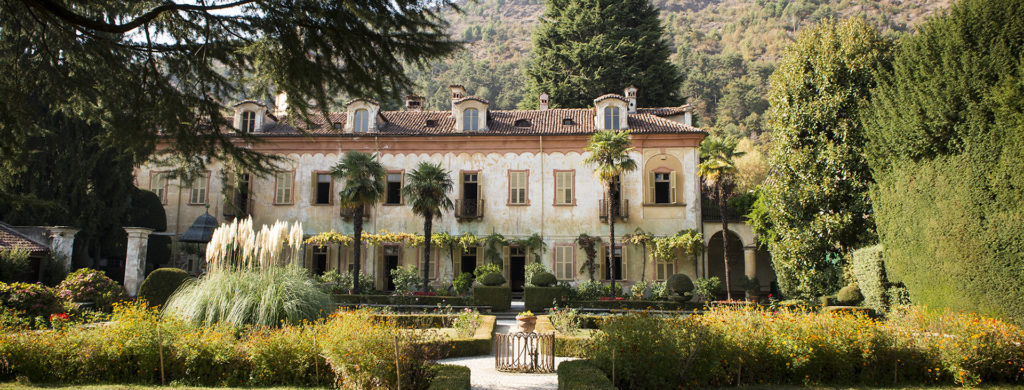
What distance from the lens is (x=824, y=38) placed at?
20.6 metres

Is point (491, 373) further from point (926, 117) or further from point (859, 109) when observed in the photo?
point (859, 109)

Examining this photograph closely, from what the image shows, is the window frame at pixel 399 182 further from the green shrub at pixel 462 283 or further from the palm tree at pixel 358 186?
the green shrub at pixel 462 283

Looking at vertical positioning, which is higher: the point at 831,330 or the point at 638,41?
the point at 638,41

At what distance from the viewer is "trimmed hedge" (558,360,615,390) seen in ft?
23.1

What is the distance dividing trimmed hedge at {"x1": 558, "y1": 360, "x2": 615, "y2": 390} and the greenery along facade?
1785 cm

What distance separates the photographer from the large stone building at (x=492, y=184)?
86.1ft

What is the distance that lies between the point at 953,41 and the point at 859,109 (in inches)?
170

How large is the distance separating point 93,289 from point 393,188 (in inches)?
541

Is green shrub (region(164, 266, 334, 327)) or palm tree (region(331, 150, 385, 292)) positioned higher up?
palm tree (region(331, 150, 385, 292))

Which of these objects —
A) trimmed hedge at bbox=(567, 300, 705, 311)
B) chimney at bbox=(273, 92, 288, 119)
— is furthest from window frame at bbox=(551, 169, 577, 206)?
chimney at bbox=(273, 92, 288, 119)

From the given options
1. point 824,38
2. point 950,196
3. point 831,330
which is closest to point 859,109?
point 824,38

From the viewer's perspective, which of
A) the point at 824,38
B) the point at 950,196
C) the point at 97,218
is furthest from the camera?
the point at 97,218

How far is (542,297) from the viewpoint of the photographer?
20750 millimetres

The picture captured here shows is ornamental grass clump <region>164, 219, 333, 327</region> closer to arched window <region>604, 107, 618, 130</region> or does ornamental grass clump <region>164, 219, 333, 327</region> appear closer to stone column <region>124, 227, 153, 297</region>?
stone column <region>124, 227, 153, 297</region>
